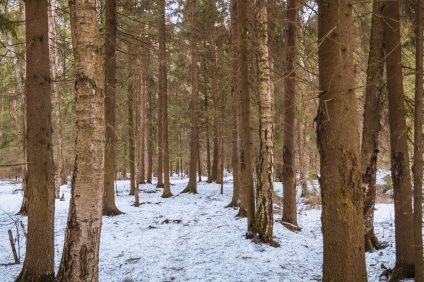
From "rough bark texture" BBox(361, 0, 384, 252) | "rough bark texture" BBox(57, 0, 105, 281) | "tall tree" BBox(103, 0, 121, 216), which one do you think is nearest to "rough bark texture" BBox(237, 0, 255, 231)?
"rough bark texture" BBox(361, 0, 384, 252)

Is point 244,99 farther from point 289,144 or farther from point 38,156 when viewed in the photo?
point 38,156

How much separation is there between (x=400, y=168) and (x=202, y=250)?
14.3 feet

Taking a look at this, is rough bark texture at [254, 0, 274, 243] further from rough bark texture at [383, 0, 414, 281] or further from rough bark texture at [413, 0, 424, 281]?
rough bark texture at [413, 0, 424, 281]

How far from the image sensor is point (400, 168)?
4875 mm

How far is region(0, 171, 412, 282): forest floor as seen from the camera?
5.64 m

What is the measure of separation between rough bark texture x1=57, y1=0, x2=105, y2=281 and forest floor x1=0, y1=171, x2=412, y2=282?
210 centimetres

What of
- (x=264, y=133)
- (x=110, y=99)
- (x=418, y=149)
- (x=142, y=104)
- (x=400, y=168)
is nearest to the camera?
(x=418, y=149)

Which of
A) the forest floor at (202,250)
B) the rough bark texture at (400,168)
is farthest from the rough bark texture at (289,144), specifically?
the rough bark texture at (400,168)

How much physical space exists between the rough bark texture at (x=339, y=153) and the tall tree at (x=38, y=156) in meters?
4.19

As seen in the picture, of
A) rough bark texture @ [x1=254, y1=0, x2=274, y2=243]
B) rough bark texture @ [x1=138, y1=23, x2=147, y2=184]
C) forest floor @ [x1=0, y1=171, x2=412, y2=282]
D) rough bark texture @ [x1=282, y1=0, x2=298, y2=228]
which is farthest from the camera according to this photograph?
rough bark texture @ [x1=138, y1=23, x2=147, y2=184]

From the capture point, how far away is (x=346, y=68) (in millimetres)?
3014

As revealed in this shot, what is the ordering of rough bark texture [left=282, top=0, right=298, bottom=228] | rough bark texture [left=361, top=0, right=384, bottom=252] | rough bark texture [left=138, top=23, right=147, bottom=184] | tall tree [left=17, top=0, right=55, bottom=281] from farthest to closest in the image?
rough bark texture [left=138, top=23, right=147, bottom=184] < rough bark texture [left=282, top=0, right=298, bottom=228] < rough bark texture [left=361, top=0, right=384, bottom=252] < tall tree [left=17, top=0, right=55, bottom=281]

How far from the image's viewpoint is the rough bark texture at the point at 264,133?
701 centimetres

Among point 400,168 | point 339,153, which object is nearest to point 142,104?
point 400,168
